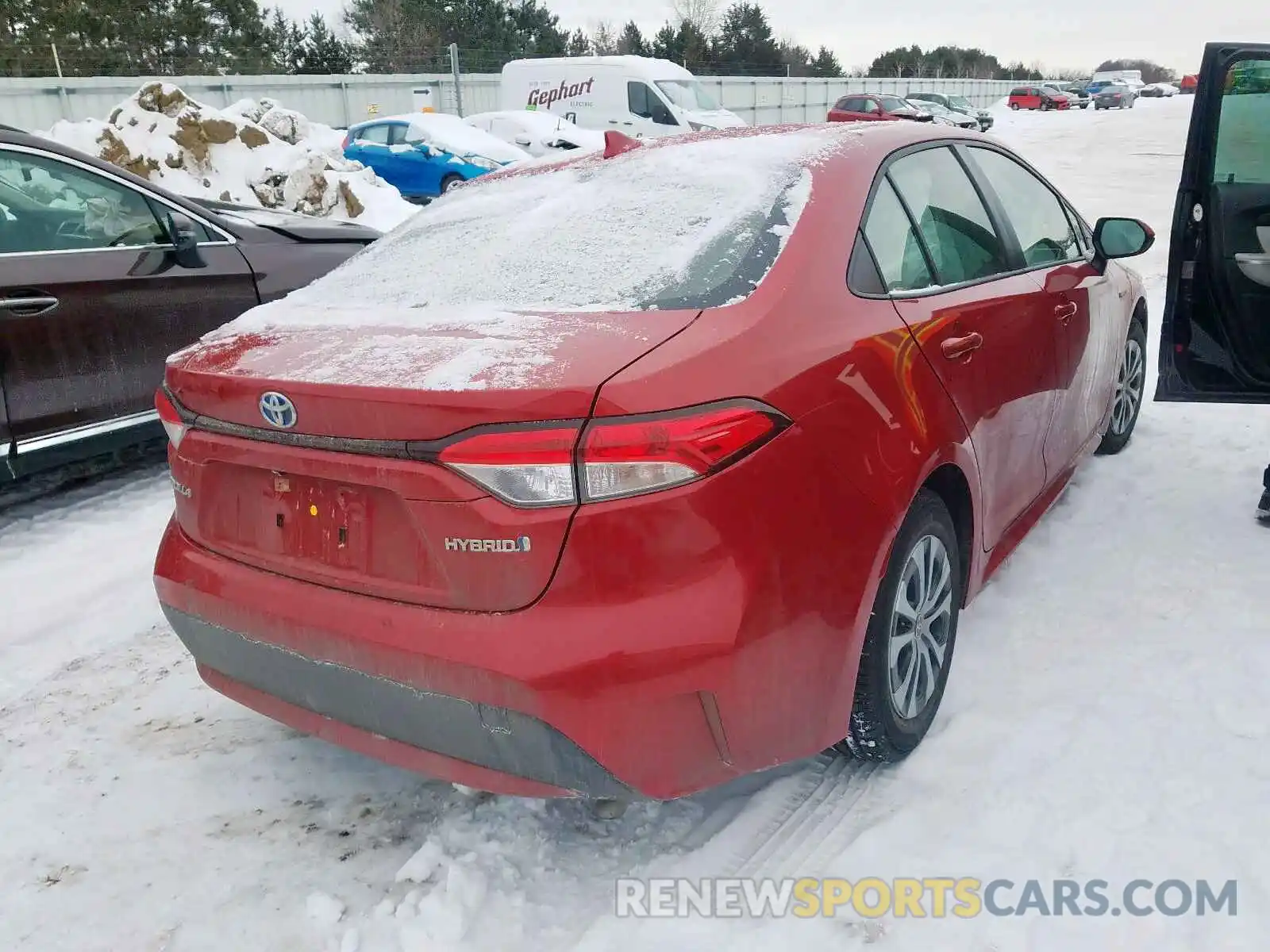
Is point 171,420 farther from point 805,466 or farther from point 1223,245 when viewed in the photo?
point 1223,245

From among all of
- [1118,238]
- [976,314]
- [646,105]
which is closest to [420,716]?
[976,314]

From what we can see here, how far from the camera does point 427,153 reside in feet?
54.2

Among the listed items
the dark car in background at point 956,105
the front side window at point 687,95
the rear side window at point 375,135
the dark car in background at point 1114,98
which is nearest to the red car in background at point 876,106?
the dark car in background at point 956,105

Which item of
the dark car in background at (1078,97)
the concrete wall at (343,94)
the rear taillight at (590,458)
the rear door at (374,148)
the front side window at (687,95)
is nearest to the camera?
the rear taillight at (590,458)

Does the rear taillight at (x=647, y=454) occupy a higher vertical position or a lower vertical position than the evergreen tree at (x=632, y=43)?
lower

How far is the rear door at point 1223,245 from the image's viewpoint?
12.2ft

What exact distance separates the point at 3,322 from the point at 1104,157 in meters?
24.0

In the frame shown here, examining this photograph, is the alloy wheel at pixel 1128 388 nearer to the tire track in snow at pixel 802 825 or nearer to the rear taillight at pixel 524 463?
the tire track in snow at pixel 802 825

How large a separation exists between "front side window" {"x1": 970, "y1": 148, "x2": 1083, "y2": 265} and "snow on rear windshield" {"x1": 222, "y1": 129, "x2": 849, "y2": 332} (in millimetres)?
877

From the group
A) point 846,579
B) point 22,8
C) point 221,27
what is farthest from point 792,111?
point 846,579

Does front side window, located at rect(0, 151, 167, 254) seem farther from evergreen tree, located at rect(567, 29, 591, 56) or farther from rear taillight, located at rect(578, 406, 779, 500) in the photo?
evergreen tree, located at rect(567, 29, 591, 56)

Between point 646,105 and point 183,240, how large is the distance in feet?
57.5

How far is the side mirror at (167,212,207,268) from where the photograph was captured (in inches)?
183

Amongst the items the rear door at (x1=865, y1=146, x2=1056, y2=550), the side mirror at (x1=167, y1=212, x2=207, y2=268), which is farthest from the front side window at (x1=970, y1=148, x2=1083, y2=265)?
the side mirror at (x1=167, y1=212, x2=207, y2=268)
